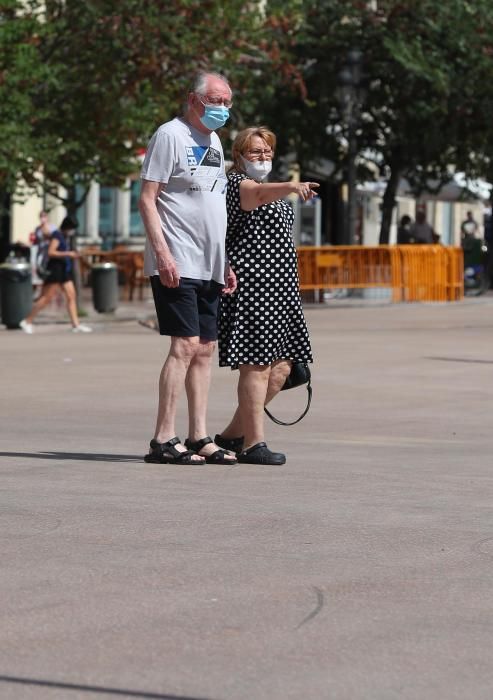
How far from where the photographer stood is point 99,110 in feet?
96.3

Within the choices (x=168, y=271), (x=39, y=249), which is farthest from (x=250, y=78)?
(x=168, y=271)

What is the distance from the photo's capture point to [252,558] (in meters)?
6.87

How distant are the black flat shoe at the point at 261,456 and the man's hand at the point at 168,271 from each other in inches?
37.3

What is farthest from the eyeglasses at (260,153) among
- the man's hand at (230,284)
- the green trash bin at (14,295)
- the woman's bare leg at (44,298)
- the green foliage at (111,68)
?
the green foliage at (111,68)

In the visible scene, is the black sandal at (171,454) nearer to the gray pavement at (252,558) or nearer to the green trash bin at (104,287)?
the gray pavement at (252,558)

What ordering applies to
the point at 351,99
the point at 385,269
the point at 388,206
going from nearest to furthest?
the point at 351,99
the point at 385,269
the point at 388,206

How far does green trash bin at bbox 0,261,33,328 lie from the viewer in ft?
83.7

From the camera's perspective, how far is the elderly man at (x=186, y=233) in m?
9.43

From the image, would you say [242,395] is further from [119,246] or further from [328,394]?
[119,246]

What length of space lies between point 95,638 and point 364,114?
35.7 meters

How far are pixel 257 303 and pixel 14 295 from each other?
1601 cm

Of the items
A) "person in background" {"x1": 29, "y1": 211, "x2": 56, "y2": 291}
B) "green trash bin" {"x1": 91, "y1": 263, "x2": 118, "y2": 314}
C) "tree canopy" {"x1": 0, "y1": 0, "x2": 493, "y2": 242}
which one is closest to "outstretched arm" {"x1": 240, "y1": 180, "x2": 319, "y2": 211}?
"tree canopy" {"x1": 0, "y1": 0, "x2": 493, "y2": 242}

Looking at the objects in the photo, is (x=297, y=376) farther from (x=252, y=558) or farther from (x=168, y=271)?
(x=252, y=558)

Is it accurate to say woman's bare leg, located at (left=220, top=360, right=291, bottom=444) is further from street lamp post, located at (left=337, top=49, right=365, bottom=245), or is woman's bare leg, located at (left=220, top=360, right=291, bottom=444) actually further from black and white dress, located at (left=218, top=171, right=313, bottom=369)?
street lamp post, located at (left=337, top=49, right=365, bottom=245)
